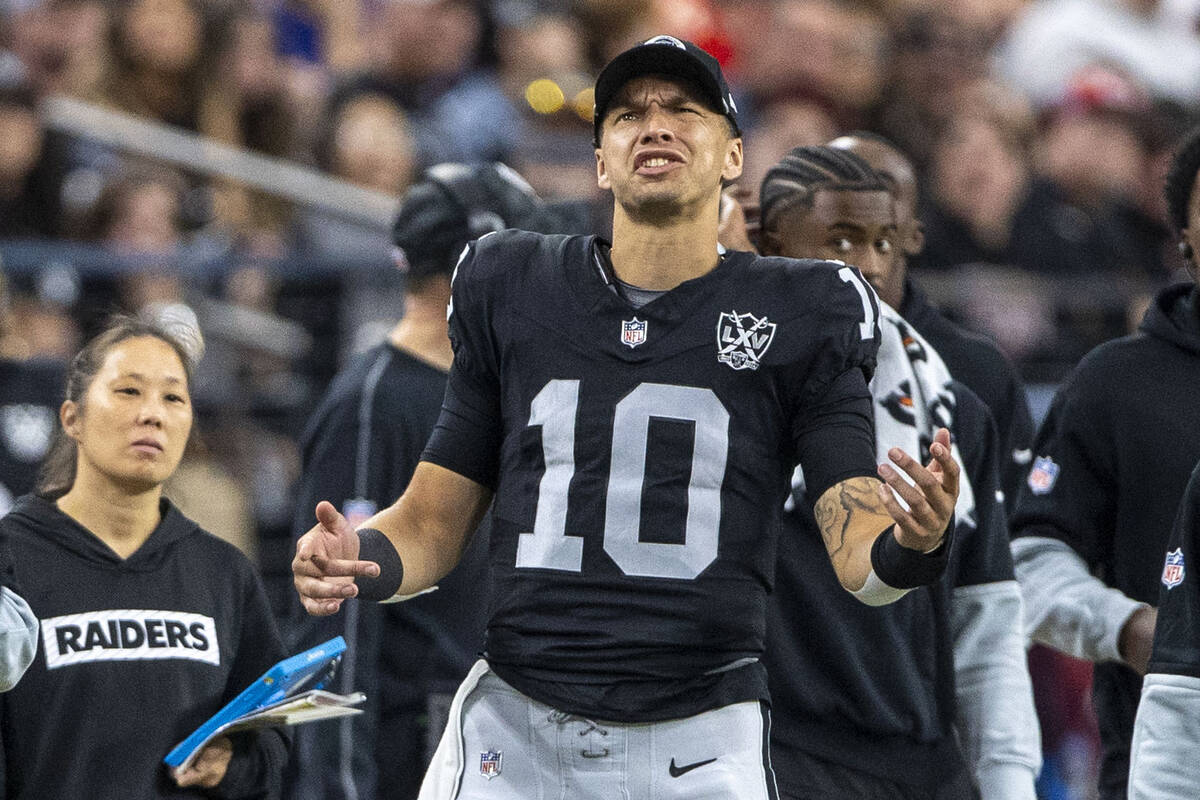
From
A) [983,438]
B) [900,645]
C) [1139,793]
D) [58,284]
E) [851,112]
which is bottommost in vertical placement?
[1139,793]

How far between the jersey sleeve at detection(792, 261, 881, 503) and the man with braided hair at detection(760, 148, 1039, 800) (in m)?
0.52

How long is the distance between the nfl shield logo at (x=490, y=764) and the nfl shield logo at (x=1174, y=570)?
118 cm

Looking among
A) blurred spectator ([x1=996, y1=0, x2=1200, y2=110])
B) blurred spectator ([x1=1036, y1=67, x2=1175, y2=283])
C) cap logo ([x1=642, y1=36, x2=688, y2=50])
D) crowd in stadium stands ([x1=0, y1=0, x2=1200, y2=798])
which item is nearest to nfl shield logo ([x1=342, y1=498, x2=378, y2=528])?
cap logo ([x1=642, y1=36, x2=688, y2=50])

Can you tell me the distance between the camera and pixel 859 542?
2.91 m

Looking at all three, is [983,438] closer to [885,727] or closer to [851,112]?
[885,727]

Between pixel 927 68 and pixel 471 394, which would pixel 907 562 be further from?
pixel 927 68

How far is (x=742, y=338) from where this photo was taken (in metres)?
3.07

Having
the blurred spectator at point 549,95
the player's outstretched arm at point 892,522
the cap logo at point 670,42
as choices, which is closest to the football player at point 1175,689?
the player's outstretched arm at point 892,522

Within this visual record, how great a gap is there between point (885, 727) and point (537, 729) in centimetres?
96

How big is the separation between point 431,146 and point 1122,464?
522 centimetres

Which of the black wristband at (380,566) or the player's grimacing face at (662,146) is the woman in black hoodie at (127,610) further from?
the player's grimacing face at (662,146)

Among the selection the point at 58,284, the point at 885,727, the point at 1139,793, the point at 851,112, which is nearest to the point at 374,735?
the point at 885,727

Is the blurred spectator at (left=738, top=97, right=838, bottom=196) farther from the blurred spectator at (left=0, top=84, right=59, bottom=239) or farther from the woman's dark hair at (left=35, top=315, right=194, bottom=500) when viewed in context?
the woman's dark hair at (left=35, top=315, right=194, bottom=500)

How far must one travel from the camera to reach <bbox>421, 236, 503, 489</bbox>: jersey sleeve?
325 cm
